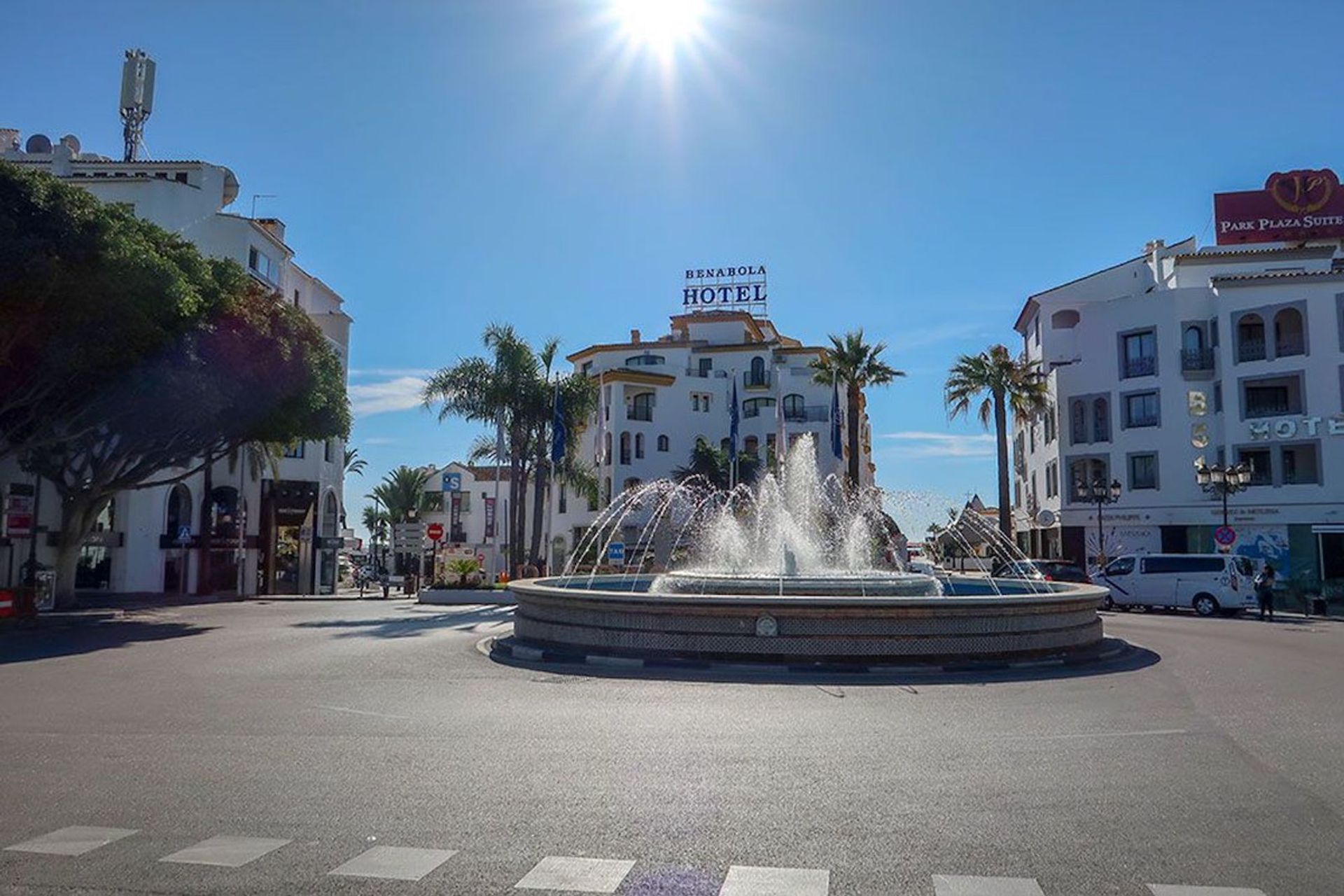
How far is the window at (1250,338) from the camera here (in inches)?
1797

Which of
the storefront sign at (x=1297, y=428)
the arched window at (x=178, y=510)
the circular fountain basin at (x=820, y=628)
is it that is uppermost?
the storefront sign at (x=1297, y=428)

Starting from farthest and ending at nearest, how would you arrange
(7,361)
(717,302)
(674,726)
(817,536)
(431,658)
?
(717,302)
(817,536)
(7,361)
(431,658)
(674,726)

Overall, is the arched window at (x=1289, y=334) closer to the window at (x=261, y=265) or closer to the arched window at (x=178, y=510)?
the window at (x=261, y=265)

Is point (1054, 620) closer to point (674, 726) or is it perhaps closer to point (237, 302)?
point (674, 726)

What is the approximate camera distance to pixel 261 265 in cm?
4588

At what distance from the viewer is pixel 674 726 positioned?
10.2m

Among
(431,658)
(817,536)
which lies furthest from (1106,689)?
(817,536)

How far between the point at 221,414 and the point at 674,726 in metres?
23.6

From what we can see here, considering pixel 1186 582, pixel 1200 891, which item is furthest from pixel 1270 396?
pixel 1200 891

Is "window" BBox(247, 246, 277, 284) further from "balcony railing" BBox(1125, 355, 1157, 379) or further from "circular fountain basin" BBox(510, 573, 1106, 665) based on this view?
"balcony railing" BBox(1125, 355, 1157, 379)

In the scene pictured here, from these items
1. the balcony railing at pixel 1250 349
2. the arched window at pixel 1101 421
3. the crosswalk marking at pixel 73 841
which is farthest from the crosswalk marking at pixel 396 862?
the arched window at pixel 1101 421

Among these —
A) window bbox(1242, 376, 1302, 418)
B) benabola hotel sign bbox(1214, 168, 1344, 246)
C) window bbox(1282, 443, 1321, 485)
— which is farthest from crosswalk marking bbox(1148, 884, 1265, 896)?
benabola hotel sign bbox(1214, 168, 1344, 246)

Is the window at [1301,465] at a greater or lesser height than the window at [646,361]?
lesser

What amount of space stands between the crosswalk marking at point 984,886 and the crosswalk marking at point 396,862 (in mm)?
2722
